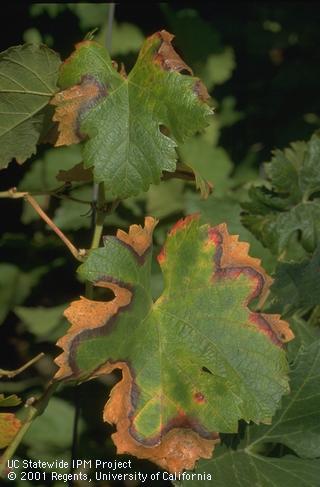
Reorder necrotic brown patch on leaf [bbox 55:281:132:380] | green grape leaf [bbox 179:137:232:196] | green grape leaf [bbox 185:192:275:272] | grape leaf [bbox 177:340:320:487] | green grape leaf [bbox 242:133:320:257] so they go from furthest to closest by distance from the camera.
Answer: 1. green grape leaf [bbox 179:137:232:196]
2. green grape leaf [bbox 185:192:275:272]
3. green grape leaf [bbox 242:133:320:257]
4. grape leaf [bbox 177:340:320:487]
5. necrotic brown patch on leaf [bbox 55:281:132:380]

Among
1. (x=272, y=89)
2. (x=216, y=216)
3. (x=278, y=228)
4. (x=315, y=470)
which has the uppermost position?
(x=272, y=89)

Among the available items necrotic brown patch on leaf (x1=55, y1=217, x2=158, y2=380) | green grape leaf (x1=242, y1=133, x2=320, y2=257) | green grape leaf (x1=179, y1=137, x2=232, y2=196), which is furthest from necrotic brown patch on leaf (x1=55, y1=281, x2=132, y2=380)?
green grape leaf (x1=179, y1=137, x2=232, y2=196)

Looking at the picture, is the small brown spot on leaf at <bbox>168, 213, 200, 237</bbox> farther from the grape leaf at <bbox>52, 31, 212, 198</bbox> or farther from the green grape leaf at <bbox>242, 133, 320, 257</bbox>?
the green grape leaf at <bbox>242, 133, 320, 257</bbox>

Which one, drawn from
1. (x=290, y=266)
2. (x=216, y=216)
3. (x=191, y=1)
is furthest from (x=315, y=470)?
(x=191, y=1)

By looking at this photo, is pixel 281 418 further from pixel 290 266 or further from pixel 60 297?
pixel 60 297

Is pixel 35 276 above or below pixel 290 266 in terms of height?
above

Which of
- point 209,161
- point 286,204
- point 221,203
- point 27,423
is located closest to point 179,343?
point 27,423
